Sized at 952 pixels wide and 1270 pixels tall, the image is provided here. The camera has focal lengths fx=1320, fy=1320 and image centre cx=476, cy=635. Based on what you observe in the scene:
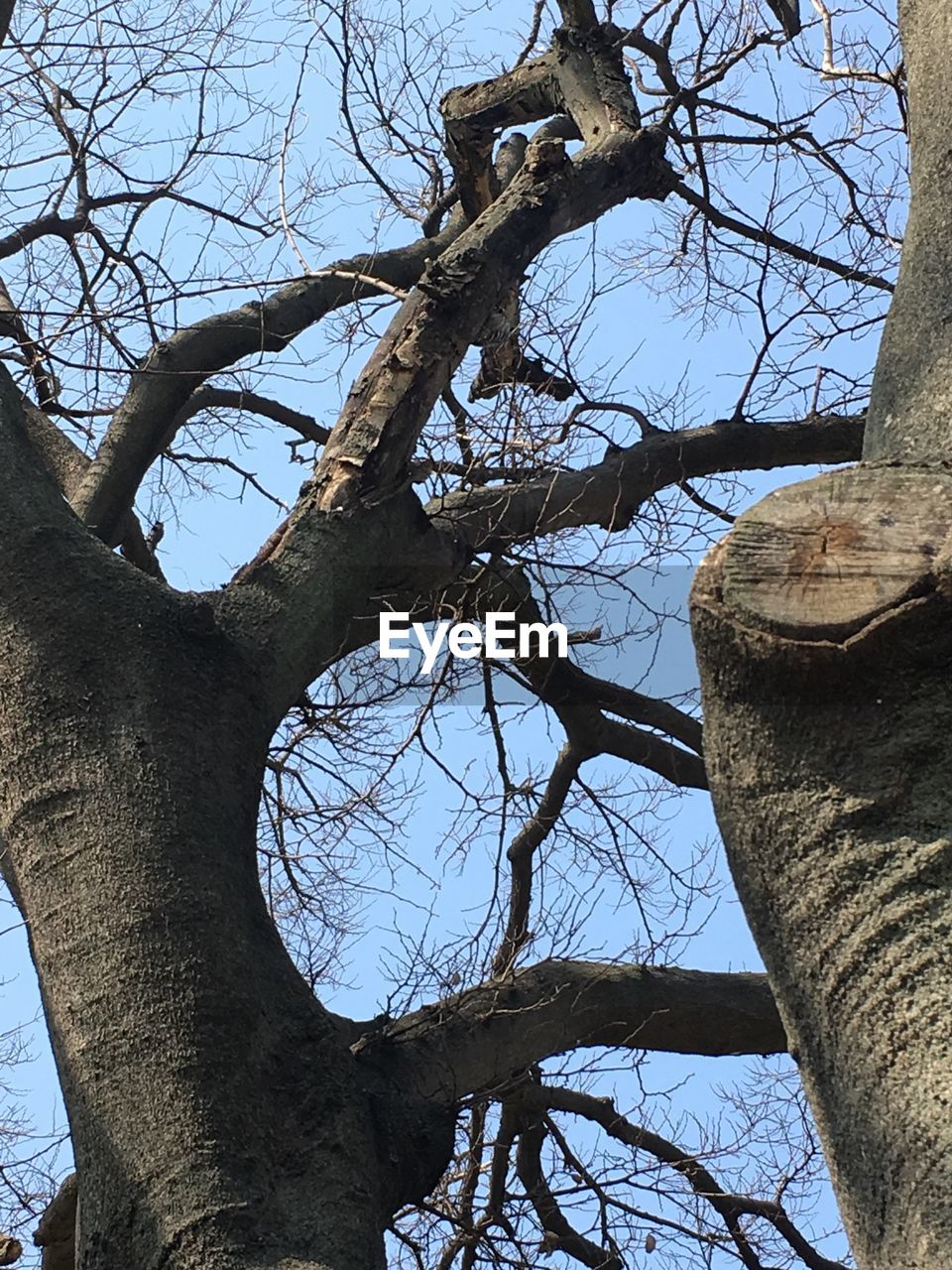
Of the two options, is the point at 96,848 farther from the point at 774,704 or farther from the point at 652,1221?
the point at 652,1221

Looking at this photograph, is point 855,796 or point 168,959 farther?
point 168,959

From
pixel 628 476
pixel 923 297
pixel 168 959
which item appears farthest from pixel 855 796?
pixel 628 476

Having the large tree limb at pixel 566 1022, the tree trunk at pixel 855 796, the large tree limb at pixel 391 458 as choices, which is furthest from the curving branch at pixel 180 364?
the tree trunk at pixel 855 796

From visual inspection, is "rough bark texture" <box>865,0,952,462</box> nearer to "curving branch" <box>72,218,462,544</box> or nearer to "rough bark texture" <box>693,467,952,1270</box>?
"rough bark texture" <box>693,467,952,1270</box>

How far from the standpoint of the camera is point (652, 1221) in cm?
328

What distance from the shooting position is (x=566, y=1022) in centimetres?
263

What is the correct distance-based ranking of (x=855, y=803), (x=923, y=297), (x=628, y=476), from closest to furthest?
(x=855, y=803) < (x=923, y=297) < (x=628, y=476)

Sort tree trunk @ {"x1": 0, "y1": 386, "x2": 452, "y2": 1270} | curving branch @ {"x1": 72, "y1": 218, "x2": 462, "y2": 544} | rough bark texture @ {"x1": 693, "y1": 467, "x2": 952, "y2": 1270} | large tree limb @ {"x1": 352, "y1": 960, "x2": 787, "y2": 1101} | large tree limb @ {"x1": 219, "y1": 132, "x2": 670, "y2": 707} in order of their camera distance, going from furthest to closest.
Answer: curving branch @ {"x1": 72, "y1": 218, "x2": 462, "y2": 544}, large tree limb @ {"x1": 219, "y1": 132, "x2": 670, "y2": 707}, large tree limb @ {"x1": 352, "y1": 960, "x2": 787, "y2": 1101}, tree trunk @ {"x1": 0, "y1": 386, "x2": 452, "y2": 1270}, rough bark texture @ {"x1": 693, "y1": 467, "x2": 952, "y2": 1270}

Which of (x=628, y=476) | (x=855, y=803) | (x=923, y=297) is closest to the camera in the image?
(x=855, y=803)

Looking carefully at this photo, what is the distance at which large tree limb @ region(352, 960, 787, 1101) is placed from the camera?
2256 mm

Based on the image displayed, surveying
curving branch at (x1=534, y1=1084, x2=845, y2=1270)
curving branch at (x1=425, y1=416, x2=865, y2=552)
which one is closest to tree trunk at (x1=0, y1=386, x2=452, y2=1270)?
curving branch at (x1=425, y1=416, x2=865, y2=552)

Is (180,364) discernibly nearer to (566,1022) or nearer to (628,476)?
(628,476)

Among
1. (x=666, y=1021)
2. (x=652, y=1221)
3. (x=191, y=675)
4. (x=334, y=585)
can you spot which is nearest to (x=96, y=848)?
(x=191, y=675)

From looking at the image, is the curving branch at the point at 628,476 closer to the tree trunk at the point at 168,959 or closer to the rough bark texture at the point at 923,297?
the tree trunk at the point at 168,959
